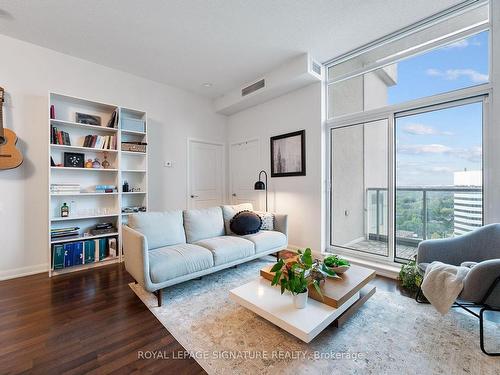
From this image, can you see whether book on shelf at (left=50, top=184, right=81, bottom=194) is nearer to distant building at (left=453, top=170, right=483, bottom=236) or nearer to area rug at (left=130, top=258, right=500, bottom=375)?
area rug at (left=130, top=258, right=500, bottom=375)

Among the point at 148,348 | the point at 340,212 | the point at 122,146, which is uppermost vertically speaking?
the point at 122,146

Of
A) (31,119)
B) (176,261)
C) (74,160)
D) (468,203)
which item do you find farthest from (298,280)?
(31,119)

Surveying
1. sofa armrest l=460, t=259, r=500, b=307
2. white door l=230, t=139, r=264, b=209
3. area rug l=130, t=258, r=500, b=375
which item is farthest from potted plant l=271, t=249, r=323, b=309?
white door l=230, t=139, r=264, b=209

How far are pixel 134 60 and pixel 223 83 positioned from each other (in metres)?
1.49

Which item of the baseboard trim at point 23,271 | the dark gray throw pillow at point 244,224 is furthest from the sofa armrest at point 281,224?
the baseboard trim at point 23,271

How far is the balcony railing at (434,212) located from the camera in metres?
2.64

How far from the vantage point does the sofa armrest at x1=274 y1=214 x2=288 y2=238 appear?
11.9 ft

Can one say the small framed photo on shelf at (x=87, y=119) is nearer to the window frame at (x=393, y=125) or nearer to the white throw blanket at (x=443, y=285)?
the window frame at (x=393, y=125)

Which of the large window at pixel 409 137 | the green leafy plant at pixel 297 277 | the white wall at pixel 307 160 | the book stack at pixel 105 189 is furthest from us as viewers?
the white wall at pixel 307 160

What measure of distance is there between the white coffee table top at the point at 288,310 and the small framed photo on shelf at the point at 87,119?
3.29 m

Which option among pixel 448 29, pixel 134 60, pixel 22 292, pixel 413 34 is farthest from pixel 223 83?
pixel 22 292

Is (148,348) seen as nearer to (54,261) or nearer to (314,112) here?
(54,261)

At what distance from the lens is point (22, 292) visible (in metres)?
2.58

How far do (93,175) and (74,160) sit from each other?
1.14ft
